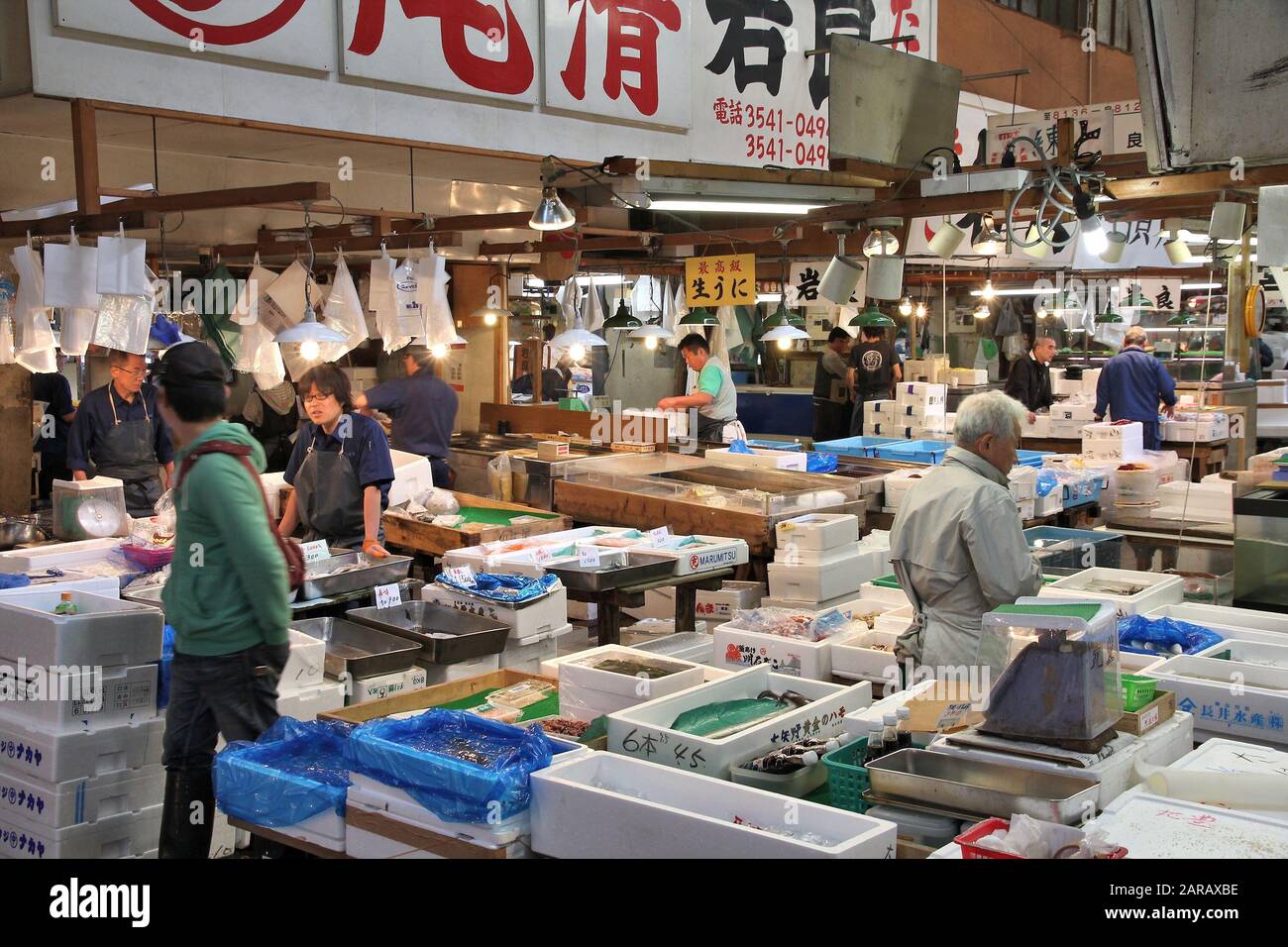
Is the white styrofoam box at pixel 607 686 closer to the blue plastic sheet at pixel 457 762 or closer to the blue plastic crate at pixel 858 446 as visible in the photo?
the blue plastic sheet at pixel 457 762

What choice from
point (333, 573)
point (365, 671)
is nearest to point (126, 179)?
point (333, 573)

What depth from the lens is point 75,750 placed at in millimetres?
4070

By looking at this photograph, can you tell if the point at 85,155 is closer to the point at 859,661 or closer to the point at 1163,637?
the point at 859,661

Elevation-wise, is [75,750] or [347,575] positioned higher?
[347,575]

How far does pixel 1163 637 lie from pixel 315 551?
387cm

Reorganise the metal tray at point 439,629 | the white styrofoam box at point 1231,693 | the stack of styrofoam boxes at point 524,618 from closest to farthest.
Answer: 1. the white styrofoam box at point 1231,693
2. the metal tray at point 439,629
3. the stack of styrofoam boxes at point 524,618

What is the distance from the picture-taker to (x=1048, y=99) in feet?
60.5

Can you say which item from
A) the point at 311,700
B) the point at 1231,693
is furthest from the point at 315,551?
the point at 1231,693

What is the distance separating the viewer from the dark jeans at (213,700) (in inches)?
154

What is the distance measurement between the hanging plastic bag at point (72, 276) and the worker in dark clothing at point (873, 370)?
9.23m

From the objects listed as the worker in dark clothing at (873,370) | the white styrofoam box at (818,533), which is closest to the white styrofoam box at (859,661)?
the white styrofoam box at (818,533)

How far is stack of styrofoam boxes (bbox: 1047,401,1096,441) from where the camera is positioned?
42.6 ft

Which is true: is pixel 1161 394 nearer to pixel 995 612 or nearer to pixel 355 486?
pixel 355 486

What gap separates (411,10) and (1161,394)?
843 centimetres
